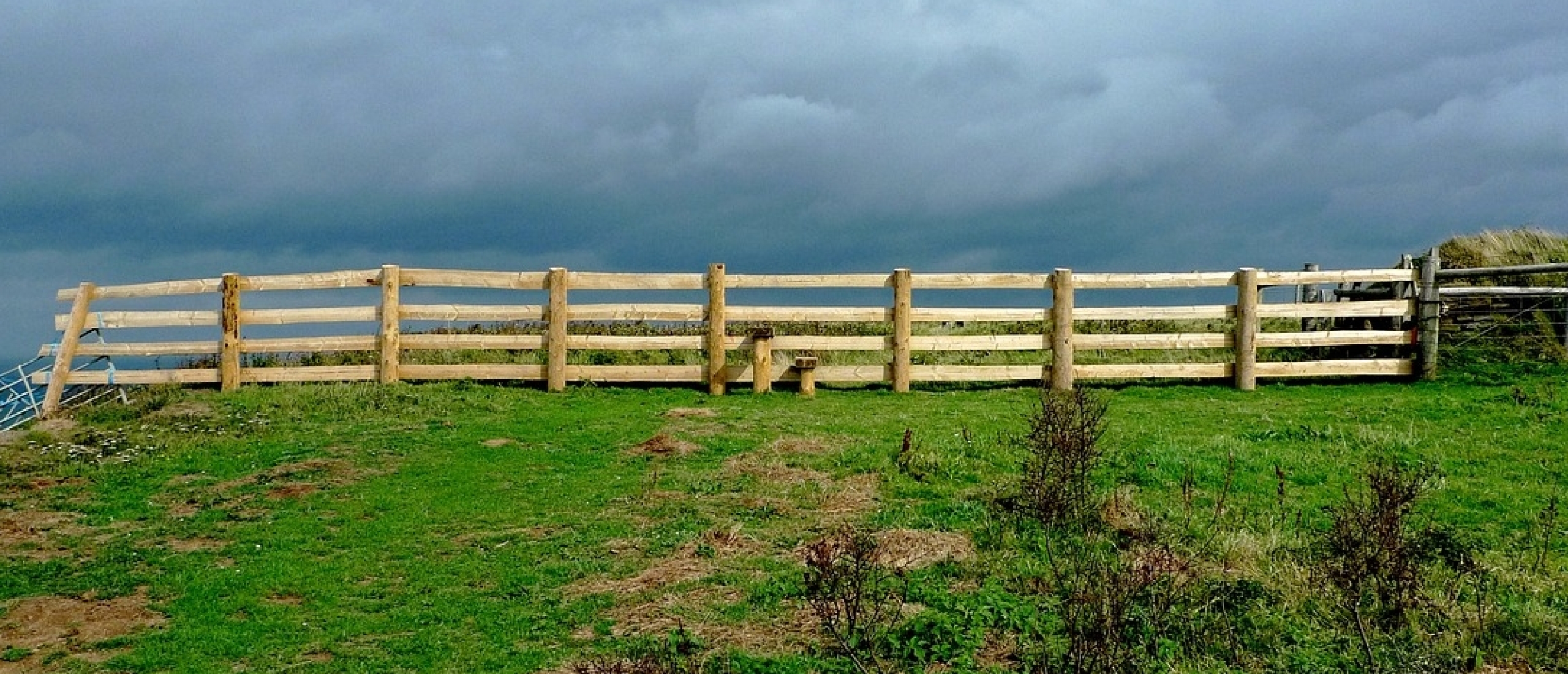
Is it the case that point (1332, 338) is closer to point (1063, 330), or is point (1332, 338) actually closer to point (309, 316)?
point (1063, 330)

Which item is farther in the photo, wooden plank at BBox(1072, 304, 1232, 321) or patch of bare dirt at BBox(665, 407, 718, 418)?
wooden plank at BBox(1072, 304, 1232, 321)

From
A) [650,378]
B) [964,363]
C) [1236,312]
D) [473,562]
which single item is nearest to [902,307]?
[964,363]

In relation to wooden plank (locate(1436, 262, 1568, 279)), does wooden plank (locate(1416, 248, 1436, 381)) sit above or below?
below

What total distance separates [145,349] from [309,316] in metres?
2.87

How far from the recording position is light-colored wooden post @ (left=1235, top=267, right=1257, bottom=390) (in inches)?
667

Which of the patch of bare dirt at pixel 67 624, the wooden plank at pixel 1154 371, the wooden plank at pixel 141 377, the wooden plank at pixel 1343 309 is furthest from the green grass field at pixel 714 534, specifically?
the wooden plank at pixel 1343 309

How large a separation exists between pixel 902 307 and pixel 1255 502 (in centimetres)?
811

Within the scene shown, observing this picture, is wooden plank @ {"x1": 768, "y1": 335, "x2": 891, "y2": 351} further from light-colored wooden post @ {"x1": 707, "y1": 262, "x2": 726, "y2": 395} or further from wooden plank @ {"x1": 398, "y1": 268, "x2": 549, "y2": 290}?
wooden plank @ {"x1": 398, "y1": 268, "x2": 549, "y2": 290}

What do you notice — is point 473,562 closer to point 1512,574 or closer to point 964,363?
point 1512,574

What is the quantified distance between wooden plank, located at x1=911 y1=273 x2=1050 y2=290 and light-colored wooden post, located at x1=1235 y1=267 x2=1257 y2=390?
9.87 ft

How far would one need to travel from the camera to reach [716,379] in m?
16.5

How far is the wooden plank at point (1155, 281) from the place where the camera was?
55.4ft

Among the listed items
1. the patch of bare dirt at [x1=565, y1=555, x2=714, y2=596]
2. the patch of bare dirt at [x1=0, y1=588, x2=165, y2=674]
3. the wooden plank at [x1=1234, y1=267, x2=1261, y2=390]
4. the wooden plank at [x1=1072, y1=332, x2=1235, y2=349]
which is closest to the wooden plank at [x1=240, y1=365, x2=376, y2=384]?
the patch of bare dirt at [x1=0, y1=588, x2=165, y2=674]

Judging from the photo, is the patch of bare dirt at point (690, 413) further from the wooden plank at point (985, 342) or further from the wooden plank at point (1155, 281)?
the wooden plank at point (1155, 281)
